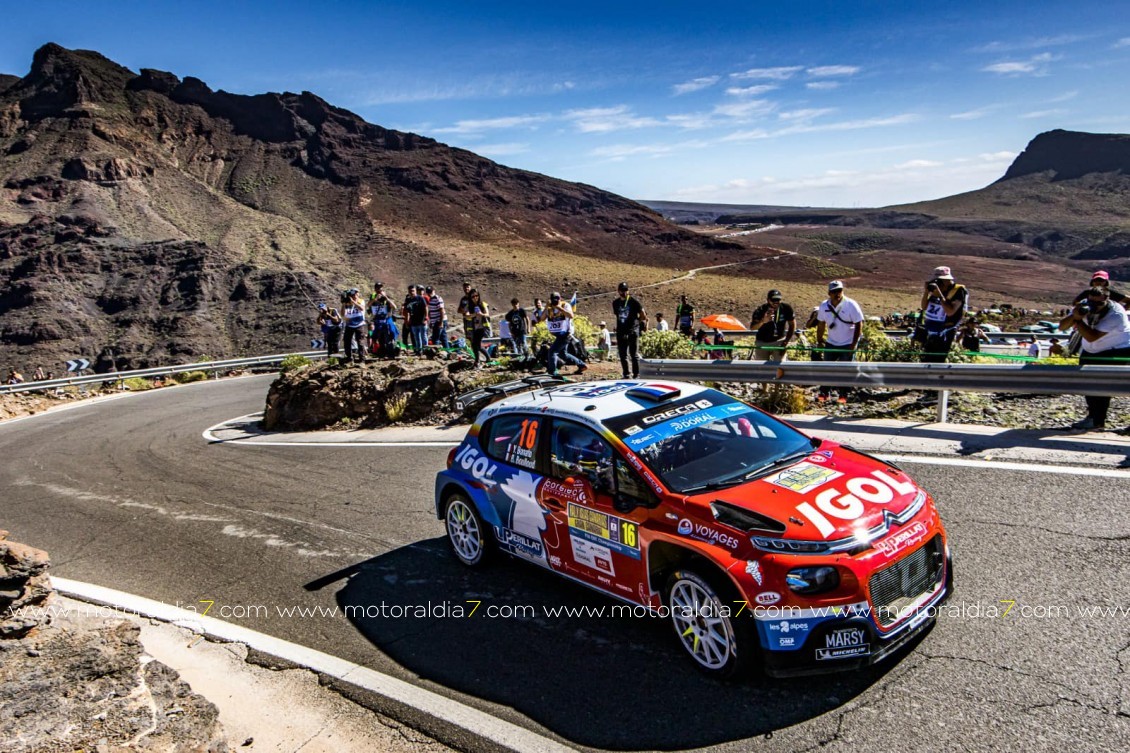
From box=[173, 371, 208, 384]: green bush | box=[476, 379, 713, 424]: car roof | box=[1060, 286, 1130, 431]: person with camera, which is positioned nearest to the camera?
box=[476, 379, 713, 424]: car roof

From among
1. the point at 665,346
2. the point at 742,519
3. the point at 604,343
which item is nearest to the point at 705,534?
the point at 742,519

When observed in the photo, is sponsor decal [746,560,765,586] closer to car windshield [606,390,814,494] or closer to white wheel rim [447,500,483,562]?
car windshield [606,390,814,494]

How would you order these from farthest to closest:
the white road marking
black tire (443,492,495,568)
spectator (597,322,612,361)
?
1. spectator (597,322,612,361)
2. black tire (443,492,495,568)
3. the white road marking

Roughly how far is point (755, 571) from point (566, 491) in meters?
1.70

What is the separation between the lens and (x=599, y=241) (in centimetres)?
11275

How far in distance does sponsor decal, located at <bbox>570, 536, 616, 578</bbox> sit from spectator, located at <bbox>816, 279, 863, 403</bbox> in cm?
680

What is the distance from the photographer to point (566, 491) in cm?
557

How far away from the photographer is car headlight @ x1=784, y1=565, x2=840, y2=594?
4.22 meters

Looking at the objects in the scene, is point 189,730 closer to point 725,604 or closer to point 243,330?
point 725,604

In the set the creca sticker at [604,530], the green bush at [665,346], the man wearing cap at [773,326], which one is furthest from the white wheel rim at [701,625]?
the green bush at [665,346]

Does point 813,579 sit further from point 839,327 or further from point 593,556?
point 839,327

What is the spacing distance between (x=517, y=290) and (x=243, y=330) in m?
28.1

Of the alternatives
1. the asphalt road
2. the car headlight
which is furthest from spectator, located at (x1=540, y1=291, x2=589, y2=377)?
the car headlight

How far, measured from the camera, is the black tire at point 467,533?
6.45 meters
